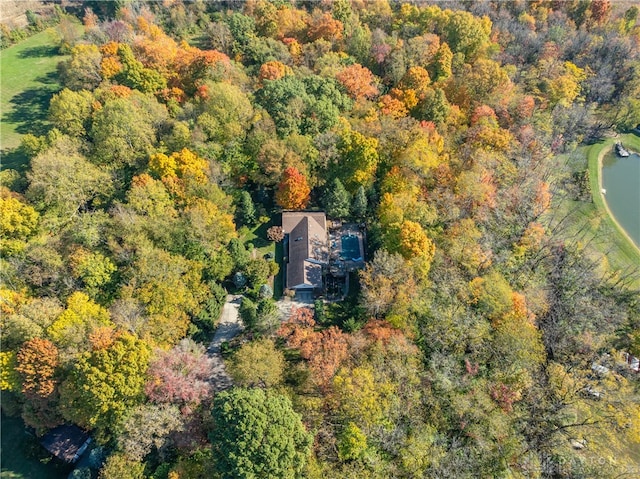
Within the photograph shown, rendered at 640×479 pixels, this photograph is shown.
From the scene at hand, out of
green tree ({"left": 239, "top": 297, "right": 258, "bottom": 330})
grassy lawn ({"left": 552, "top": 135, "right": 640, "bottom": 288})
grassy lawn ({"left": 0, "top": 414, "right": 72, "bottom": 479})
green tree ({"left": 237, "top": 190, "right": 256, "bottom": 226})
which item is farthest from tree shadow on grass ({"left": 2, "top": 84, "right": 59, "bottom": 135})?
grassy lawn ({"left": 552, "top": 135, "right": 640, "bottom": 288})

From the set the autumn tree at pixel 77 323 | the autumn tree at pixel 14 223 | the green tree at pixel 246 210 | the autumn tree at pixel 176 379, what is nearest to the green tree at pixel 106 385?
A: the autumn tree at pixel 176 379

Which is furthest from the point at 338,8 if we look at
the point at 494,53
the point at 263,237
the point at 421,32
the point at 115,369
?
the point at 115,369

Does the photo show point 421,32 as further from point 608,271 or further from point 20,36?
point 20,36

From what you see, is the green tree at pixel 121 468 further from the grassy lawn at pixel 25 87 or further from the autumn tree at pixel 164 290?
the grassy lawn at pixel 25 87

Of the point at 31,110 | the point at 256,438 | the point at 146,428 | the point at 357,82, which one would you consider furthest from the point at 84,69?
the point at 256,438

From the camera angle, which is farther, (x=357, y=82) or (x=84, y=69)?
(x=84, y=69)

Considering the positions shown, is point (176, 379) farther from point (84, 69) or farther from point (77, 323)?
point (84, 69)

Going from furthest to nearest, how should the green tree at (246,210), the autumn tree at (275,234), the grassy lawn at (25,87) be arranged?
the grassy lawn at (25,87), the green tree at (246,210), the autumn tree at (275,234)
